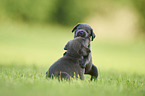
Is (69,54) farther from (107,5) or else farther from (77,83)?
(107,5)

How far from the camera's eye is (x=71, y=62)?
4309 mm

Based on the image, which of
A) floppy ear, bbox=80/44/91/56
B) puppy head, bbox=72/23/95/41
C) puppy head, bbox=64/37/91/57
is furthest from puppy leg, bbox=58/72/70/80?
puppy head, bbox=72/23/95/41

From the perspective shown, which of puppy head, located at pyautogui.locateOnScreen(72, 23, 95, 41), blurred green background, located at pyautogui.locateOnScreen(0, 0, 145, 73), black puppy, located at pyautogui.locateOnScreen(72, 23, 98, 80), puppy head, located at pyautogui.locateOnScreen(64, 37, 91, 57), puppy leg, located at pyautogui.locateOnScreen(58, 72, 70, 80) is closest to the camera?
puppy leg, located at pyautogui.locateOnScreen(58, 72, 70, 80)

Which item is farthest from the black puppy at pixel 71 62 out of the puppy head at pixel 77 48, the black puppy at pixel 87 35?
the black puppy at pixel 87 35

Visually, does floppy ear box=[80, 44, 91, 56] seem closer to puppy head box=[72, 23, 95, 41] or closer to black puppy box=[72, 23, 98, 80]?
black puppy box=[72, 23, 98, 80]

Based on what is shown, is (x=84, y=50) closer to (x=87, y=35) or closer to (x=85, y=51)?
(x=85, y=51)

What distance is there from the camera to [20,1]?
28969 mm

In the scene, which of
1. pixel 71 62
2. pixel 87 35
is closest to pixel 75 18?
pixel 87 35

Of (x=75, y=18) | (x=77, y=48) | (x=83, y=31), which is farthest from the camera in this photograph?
(x=75, y=18)

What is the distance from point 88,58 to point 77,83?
0.92 m

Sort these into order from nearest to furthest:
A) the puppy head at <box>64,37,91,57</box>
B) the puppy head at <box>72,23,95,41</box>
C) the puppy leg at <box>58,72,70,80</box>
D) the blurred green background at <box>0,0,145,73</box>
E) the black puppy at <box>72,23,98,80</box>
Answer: the puppy leg at <box>58,72,70,80</box> < the puppy head at <box>64,37,91,57</box> < the black puppy at <box>72,23,98,80</box> < the puppy head at <box>72,23,95,41</box> < the blurred green background at <box>0,0,145,73</box>

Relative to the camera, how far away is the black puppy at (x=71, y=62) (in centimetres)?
412

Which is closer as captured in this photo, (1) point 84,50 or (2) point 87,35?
(1) point 84,50

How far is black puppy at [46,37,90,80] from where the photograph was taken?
4.12m
